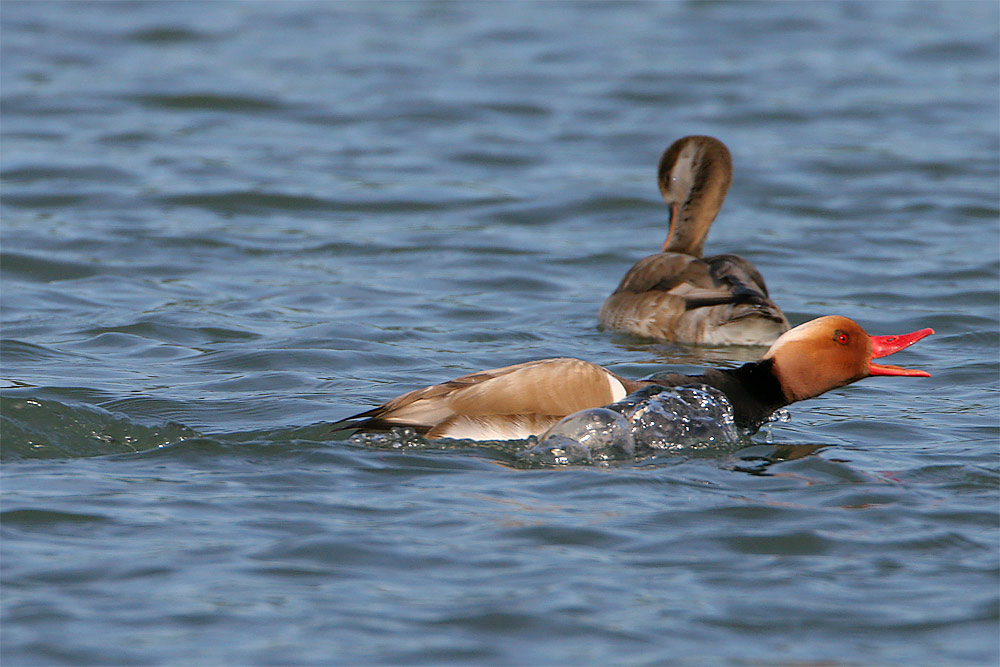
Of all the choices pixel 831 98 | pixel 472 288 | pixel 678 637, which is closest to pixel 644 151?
pixel 831 98

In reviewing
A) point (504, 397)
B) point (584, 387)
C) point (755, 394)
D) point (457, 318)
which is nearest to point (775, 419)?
point (755, 394)

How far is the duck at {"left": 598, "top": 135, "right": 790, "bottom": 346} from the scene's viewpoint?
395 inches

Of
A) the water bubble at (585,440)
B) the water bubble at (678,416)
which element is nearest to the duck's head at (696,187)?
the water bubble at (678,416)

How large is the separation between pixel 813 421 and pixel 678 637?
3312mm

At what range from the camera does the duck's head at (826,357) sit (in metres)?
7.51

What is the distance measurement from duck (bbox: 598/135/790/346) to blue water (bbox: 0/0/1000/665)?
185mm

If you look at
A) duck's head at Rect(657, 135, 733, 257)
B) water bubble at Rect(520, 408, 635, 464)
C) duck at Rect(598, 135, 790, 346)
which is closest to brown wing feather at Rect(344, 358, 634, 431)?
water bubble at Rect(520, 408, 635, 464)

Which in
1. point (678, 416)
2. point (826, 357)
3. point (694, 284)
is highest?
point (694, 284)

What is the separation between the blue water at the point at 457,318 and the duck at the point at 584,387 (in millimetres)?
160

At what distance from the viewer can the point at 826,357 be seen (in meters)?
7.52

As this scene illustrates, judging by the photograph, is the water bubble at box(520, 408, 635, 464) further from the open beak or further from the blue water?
the open beak

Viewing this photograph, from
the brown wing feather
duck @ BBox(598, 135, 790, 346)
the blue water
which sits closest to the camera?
the blue water

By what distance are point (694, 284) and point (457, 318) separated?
1.79m

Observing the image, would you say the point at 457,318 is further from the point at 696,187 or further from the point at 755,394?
the point at 755,394
